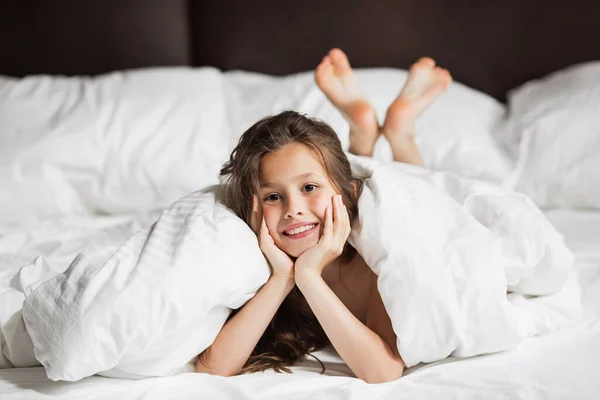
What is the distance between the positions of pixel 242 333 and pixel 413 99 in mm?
772

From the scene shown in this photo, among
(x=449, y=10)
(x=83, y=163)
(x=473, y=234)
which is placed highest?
(x=449, y=10)

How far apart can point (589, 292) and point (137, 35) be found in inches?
57.0

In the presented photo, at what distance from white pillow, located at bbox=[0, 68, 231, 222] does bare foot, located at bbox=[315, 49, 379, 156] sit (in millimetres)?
320

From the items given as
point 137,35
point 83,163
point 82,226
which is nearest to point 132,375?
point 82,226

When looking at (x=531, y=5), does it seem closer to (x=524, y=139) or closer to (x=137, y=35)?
(x=524, y=139)

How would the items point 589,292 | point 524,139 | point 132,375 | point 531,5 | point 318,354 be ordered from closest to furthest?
point 132,375, point 318,354, point 589,292, point 524,139, point 531,5

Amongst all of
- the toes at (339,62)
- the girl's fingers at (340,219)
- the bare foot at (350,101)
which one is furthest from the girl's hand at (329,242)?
the toes at (339,62)

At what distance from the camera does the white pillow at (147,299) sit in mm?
976

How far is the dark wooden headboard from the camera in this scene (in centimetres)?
216

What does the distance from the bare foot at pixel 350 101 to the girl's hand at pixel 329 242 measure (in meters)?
0.51

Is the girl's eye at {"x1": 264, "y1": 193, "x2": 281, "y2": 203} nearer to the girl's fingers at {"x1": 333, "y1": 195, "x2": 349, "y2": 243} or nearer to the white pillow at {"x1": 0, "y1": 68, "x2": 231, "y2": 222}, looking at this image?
the girl's fingers at {"x1": 333, "y1": 195, "x2": 349, "y2": 243}

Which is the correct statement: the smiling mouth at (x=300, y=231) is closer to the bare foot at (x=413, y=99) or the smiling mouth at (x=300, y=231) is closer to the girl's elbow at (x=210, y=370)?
the girl's elbow at (x=210, y=370)

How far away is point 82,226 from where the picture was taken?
1.69m

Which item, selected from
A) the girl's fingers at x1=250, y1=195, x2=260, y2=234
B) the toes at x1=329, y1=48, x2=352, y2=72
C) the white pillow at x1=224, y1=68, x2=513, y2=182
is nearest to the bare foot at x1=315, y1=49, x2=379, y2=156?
the toes at x1=329, y1=48, x2=352, y2=72
